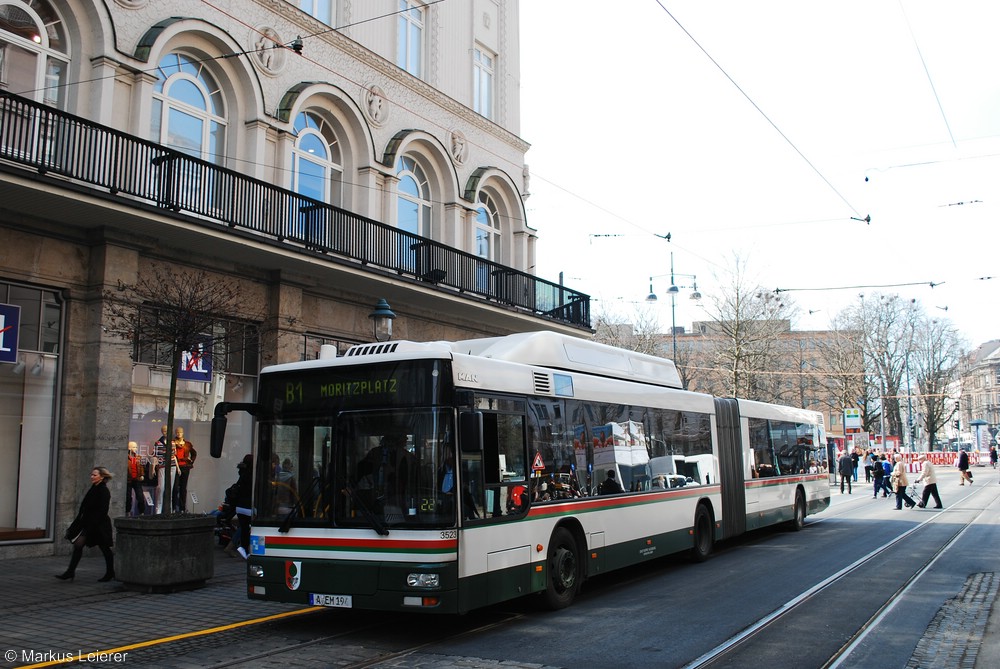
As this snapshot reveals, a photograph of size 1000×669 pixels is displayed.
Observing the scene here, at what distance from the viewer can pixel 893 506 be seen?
26.3 meters

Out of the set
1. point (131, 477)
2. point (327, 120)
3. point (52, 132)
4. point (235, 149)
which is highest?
point (327, 120)

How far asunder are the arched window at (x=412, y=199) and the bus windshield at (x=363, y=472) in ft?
44.9

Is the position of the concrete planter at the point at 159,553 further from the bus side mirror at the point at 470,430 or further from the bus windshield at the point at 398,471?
the bus side mirror at the point at 470,430

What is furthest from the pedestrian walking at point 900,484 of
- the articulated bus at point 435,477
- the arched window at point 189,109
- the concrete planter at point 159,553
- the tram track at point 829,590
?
the concrete planter at point 159,553

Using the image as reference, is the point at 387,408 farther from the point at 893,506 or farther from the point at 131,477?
the point at 893,506

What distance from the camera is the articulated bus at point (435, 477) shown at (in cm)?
796

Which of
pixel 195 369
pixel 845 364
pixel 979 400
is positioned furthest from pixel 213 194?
pixel 979 400

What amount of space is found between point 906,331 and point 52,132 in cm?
6135

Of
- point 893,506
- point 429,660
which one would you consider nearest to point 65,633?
point 429,660

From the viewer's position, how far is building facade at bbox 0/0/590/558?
44.2 feet

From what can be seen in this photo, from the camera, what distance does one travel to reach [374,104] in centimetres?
2072

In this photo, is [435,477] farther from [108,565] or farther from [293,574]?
[108,565]

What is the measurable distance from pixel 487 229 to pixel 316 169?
24.6 feet

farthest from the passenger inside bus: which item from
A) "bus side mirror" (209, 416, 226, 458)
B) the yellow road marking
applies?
the yellow road marking
